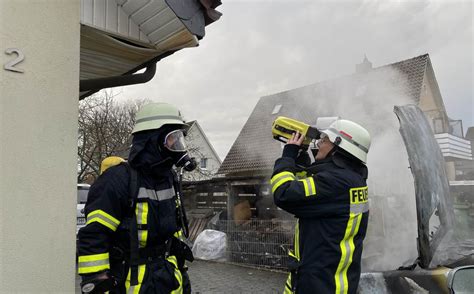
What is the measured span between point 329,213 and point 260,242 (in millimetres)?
5970

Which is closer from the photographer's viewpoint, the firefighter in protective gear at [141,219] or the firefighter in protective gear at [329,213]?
the firefighter in protective gear at [141,219]

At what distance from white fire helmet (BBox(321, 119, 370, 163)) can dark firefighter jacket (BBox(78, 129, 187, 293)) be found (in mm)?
1087

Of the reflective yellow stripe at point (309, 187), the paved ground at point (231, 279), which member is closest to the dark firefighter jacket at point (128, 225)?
the reflective yellow stripe at point (309, 187)

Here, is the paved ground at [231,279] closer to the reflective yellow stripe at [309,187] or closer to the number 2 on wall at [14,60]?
the reflective yellow stripe at [309,187]

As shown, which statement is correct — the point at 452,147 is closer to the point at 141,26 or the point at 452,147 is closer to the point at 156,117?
the point at 141,26

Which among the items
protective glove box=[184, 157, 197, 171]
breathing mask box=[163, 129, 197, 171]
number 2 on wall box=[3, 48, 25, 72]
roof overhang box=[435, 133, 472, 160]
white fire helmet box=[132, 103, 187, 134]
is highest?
roof overhang box=[435, 133, 472, 160]

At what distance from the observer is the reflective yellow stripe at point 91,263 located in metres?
1.89

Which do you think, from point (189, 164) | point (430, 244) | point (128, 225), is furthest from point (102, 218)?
point (430, 244)

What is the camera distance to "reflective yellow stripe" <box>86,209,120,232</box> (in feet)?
6.44

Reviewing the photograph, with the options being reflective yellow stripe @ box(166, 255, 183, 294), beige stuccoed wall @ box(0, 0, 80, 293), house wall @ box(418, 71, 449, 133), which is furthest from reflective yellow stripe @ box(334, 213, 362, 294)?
house wall @ box(418, 71, 449, 133)

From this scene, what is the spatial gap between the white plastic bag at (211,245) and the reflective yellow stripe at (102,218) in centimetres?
695

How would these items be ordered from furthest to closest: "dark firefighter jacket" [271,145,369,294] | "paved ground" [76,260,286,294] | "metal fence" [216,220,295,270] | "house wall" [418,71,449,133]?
1. "house wall" [418,71,449,133]
2. "metal fence" [216,220,295,270]
3. "paved ground" [76,260,286,294]
4. "dark firefighter jacket" [271,145,369,294]

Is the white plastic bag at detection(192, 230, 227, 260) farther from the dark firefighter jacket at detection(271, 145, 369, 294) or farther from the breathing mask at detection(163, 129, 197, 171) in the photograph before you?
the breathing mask at detection(163, 129, 197, 171)

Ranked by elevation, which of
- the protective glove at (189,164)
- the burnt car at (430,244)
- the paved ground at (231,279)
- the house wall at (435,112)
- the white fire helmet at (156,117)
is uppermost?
the house wall at (435,112)
